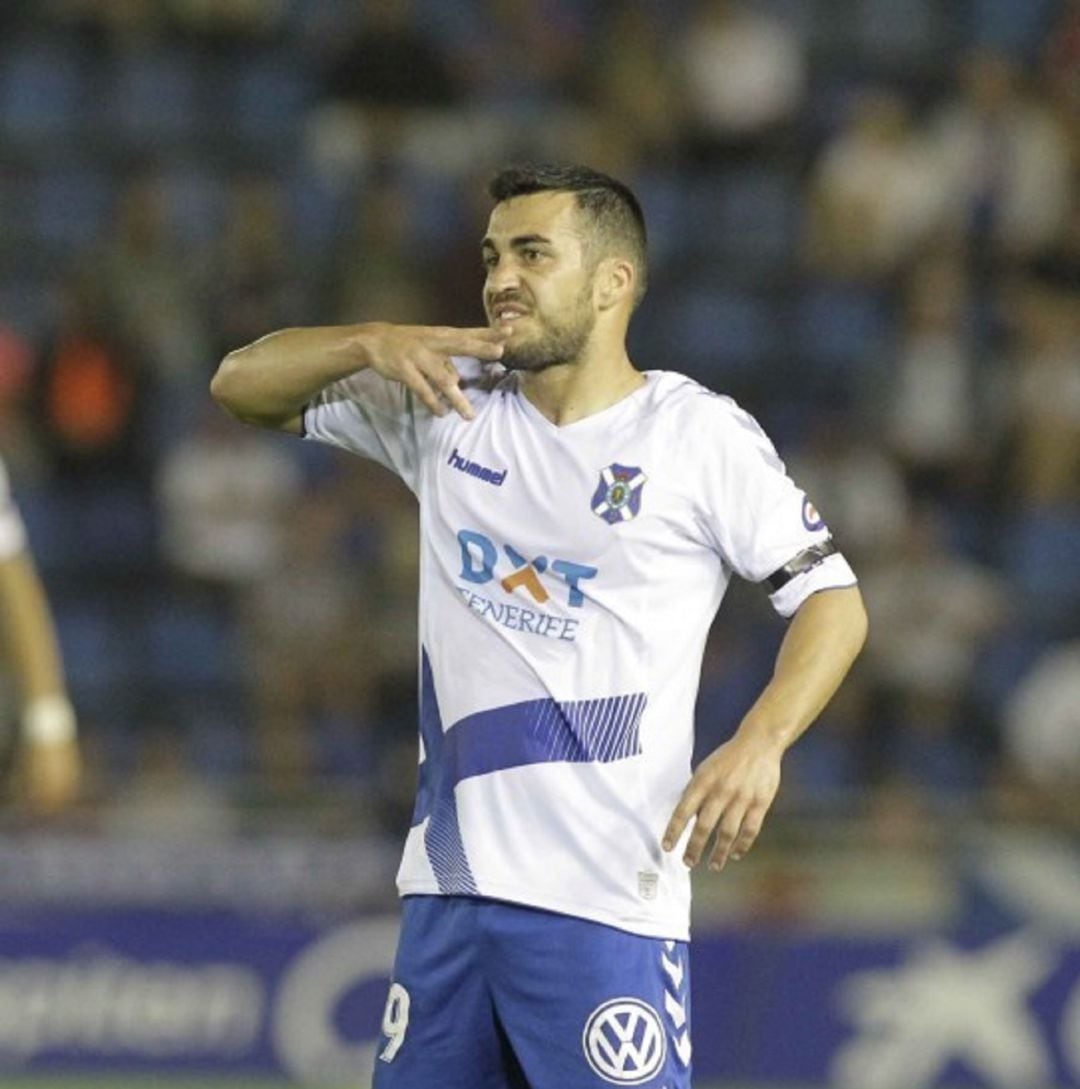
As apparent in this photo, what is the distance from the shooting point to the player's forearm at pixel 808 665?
516 cm

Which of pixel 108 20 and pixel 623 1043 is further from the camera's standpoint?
pixel 108 20

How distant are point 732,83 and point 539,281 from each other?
919 centimetres

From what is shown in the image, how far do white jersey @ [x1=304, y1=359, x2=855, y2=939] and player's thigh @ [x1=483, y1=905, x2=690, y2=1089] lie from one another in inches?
2.0

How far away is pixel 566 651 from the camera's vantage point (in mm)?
5344

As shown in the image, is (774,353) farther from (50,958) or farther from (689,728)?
(689,728)

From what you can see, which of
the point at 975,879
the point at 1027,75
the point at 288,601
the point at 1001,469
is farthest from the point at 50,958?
the point at 1027,75

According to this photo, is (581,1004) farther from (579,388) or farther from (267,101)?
(267,101)

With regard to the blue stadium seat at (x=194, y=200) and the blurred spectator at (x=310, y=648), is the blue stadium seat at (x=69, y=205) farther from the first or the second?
the blurred spectator at (x=310, y=648)

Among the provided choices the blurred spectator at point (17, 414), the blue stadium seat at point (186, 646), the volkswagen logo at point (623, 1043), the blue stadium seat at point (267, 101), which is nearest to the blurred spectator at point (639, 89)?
the blue stadium seat at point (267, 101)

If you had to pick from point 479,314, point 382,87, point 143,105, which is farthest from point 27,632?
point 143,105

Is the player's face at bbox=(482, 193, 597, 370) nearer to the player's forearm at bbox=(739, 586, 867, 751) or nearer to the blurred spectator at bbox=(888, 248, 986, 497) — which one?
the player's forearm at bbox=(739, 586, 867, 751)

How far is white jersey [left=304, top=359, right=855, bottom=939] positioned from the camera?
5312 millimetres

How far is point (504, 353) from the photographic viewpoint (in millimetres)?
5398

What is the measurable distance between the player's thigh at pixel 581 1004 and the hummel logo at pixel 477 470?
0.88 meters
